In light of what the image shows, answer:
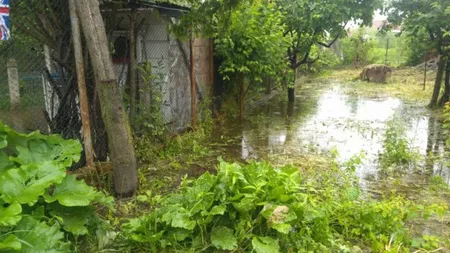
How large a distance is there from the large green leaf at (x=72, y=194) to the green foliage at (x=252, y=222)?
16.4 inches

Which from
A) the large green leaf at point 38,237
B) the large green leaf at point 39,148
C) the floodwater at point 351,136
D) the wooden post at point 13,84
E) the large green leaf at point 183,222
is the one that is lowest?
the floodwater at point 351,136

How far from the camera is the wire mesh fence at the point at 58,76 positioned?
13.1ft

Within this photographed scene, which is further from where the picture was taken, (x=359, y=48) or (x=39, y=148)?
(x=359, y=48)

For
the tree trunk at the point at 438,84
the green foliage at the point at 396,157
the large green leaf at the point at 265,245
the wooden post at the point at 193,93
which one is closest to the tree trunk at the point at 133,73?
the wooden post at the point at 193,93

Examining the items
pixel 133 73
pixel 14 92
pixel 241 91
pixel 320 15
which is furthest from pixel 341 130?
pixel 14 92

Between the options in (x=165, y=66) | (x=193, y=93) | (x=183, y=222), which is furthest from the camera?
(x=193, y=93)

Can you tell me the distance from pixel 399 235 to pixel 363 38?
906 inches

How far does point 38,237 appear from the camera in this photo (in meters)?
2.22

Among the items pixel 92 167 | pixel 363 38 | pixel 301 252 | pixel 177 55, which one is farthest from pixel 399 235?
pixel 363 38

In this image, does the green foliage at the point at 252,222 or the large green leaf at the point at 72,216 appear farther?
the green foliage at the point at 252,222

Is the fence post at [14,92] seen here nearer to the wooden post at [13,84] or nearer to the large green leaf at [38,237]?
the wooden post at [13,84]

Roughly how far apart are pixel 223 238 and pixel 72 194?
113 cm

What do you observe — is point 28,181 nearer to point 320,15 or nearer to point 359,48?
point 320,15

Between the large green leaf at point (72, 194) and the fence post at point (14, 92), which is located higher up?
the fence post at point (14, 92)
